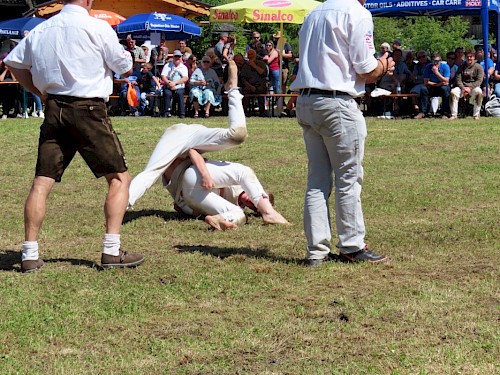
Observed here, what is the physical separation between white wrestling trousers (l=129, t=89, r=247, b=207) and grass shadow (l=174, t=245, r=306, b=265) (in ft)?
3.83

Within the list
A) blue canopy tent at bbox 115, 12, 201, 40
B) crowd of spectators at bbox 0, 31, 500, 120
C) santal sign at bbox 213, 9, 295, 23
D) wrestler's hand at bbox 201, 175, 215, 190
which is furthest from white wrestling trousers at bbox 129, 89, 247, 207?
blue canopy tent at bbox 115, 12, 201, 40

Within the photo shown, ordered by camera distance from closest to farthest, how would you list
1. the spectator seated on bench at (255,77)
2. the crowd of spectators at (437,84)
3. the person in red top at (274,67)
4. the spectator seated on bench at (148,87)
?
the crowd of spectators at (437,84) → the spectator seated on bench at (255,77) → the spectator seated on bench at (148,87) → the person in red top at (274,67)

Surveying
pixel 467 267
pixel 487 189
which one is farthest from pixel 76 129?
pixel 487 189

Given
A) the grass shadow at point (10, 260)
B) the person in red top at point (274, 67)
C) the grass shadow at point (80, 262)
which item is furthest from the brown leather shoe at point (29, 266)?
the person in red top at point (274, 67)

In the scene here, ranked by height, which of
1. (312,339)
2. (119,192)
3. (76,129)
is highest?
(76,129)

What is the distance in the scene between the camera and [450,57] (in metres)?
22.1

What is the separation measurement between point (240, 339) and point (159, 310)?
0.77 meters

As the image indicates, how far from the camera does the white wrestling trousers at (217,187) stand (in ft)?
27.5

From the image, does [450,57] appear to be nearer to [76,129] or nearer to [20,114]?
[20,114]

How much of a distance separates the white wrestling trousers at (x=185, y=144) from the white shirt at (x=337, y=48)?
6.74 feet

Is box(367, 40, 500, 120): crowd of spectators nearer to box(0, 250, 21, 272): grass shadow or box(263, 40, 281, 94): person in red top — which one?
box(263, 40, 281, 94): person in red top

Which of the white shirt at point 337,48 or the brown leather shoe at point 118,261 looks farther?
the brown leather shoe at point 118,261

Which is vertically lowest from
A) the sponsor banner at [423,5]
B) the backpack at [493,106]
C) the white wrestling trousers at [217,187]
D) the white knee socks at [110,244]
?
the white knee socks at [110,244]

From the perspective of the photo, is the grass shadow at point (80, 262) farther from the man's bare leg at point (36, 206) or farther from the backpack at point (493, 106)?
the backpack at point (493, 106)
